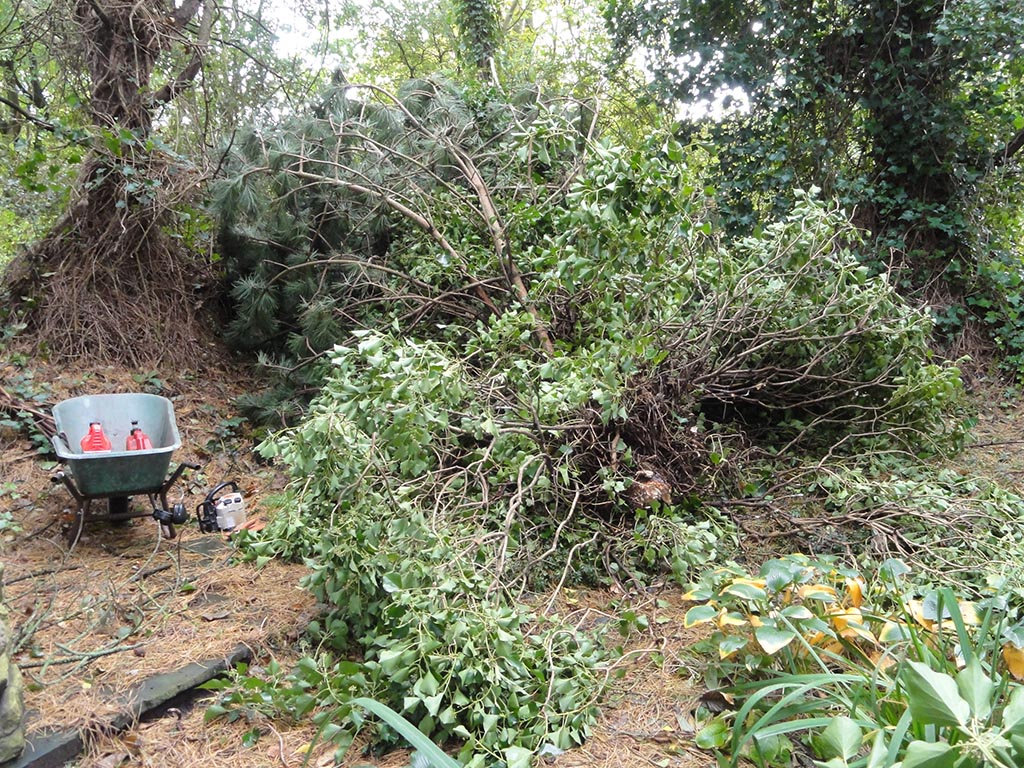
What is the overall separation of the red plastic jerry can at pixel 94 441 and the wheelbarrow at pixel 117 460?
0.06 metres

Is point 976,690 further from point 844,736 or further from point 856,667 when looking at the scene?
point 856,667

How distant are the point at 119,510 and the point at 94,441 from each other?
0.40m

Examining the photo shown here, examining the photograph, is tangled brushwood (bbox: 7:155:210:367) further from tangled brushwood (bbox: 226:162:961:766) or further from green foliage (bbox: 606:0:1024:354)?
green foliage (bbox: 606:0:1024:354)

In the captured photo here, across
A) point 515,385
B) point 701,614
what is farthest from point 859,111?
point 701,614

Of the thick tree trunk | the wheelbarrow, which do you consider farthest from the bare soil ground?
the thick tree trunk

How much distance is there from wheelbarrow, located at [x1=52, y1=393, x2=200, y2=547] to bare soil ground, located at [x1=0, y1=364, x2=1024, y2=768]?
0.43 feet

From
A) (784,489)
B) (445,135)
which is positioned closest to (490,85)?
(445,135)

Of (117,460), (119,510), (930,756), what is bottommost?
(119,510)

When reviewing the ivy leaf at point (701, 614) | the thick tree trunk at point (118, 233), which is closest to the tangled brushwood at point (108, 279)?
the thick tree trunk at point (118, 233)

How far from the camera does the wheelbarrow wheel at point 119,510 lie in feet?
11.5

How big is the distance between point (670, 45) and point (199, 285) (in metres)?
4.54

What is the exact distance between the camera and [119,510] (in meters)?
3.56

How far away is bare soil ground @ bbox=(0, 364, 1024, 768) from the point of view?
1.98 metres

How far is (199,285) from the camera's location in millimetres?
5461
